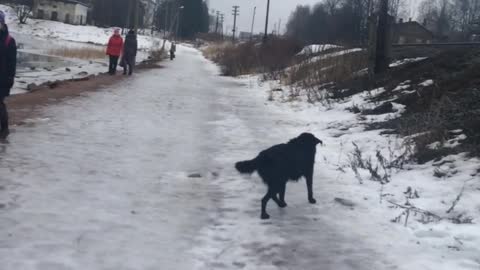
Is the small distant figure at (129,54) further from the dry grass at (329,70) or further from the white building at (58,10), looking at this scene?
the white building at (58,10)

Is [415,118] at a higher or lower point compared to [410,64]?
lower

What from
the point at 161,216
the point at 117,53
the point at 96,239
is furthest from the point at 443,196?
the point at 117,53

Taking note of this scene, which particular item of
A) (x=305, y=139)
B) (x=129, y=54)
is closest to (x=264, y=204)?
(x=305, y=139)

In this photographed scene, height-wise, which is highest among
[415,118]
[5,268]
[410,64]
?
[410,64]

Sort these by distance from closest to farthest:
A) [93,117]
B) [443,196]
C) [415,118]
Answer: [443,196], [415,118], [93,117]

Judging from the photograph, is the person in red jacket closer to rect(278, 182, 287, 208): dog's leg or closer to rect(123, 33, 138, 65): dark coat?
rect(123, 33, 138, 65): dark coat

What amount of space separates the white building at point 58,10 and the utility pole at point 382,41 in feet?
288

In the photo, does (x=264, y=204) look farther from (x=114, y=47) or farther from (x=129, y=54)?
(x=129, y=54)

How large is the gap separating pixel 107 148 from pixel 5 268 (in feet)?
13.7

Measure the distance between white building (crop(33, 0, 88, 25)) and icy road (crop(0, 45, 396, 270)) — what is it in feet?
297

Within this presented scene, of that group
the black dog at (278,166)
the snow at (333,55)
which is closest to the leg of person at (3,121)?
the black dog at (278,166)

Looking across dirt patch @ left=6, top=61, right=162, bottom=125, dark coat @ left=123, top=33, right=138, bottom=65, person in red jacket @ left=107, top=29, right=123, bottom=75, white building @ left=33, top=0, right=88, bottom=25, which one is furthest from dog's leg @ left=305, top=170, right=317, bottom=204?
white building @ left=33, top=0, right=88, bottom=25

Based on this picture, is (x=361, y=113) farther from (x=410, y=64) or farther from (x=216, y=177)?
(x=216, y=177)

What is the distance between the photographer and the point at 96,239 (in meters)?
4.37
